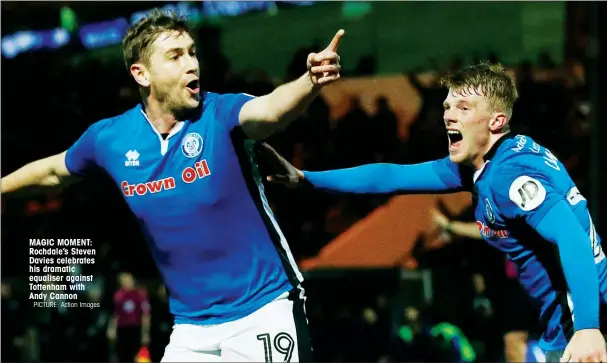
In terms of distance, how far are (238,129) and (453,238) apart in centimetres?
350

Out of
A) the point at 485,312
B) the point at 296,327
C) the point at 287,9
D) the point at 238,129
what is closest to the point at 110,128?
the point at 238,129

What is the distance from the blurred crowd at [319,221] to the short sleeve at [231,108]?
302cm

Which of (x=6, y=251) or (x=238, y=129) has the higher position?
(x=238, y=129)

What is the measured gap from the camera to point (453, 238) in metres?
7.91

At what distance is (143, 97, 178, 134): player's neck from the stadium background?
109 inches

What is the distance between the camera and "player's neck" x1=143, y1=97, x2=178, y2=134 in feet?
16.5

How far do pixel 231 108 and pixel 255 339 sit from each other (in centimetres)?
107

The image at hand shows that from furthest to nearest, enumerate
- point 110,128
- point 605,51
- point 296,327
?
point 605,51
point 110,128
point 296,327

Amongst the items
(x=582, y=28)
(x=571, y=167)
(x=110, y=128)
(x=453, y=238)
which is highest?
(x=582, y=28)

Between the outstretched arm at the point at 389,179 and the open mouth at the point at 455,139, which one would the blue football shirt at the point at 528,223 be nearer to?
the open mouth at the point at 455,139

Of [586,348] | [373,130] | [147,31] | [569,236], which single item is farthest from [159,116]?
[373,130]

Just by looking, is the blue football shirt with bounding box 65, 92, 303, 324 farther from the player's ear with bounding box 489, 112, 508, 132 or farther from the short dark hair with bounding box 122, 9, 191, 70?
the player's ear with bounding box 489, 112, 508, 132

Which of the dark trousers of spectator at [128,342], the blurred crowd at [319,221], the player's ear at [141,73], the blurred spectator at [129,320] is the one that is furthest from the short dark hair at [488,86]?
the dark trousers of spectator at [128,342]

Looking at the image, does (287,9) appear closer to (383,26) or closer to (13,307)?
(383,26)
